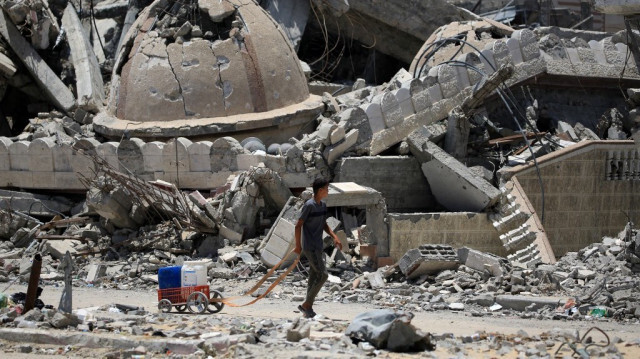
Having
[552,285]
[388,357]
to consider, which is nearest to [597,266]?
[552,285]

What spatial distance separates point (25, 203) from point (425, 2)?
10.8 meters

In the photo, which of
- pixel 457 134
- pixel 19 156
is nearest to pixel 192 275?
pixel 457 134

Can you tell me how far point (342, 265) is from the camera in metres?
14.1

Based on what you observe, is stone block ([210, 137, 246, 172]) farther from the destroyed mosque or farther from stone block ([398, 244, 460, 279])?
stone block ([398, 244, 460, 279])

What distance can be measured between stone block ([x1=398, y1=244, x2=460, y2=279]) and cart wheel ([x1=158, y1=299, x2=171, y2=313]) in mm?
3674

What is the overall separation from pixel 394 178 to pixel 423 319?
611cm

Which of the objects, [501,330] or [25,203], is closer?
[501,330]

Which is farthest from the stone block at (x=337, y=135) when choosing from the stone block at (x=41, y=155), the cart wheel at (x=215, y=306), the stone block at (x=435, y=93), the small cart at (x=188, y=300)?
the small cart at (x=188, y=300)

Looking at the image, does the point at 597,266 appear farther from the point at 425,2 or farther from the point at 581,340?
the point at 425,2

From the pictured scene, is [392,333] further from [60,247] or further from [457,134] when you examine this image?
[457,134]

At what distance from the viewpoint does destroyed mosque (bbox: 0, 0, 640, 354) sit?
47.7ft

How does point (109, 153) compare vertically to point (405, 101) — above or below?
below

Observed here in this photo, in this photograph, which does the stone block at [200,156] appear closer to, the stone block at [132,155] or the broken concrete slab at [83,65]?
the stone block at [132,155]

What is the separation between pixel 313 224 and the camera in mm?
9938
